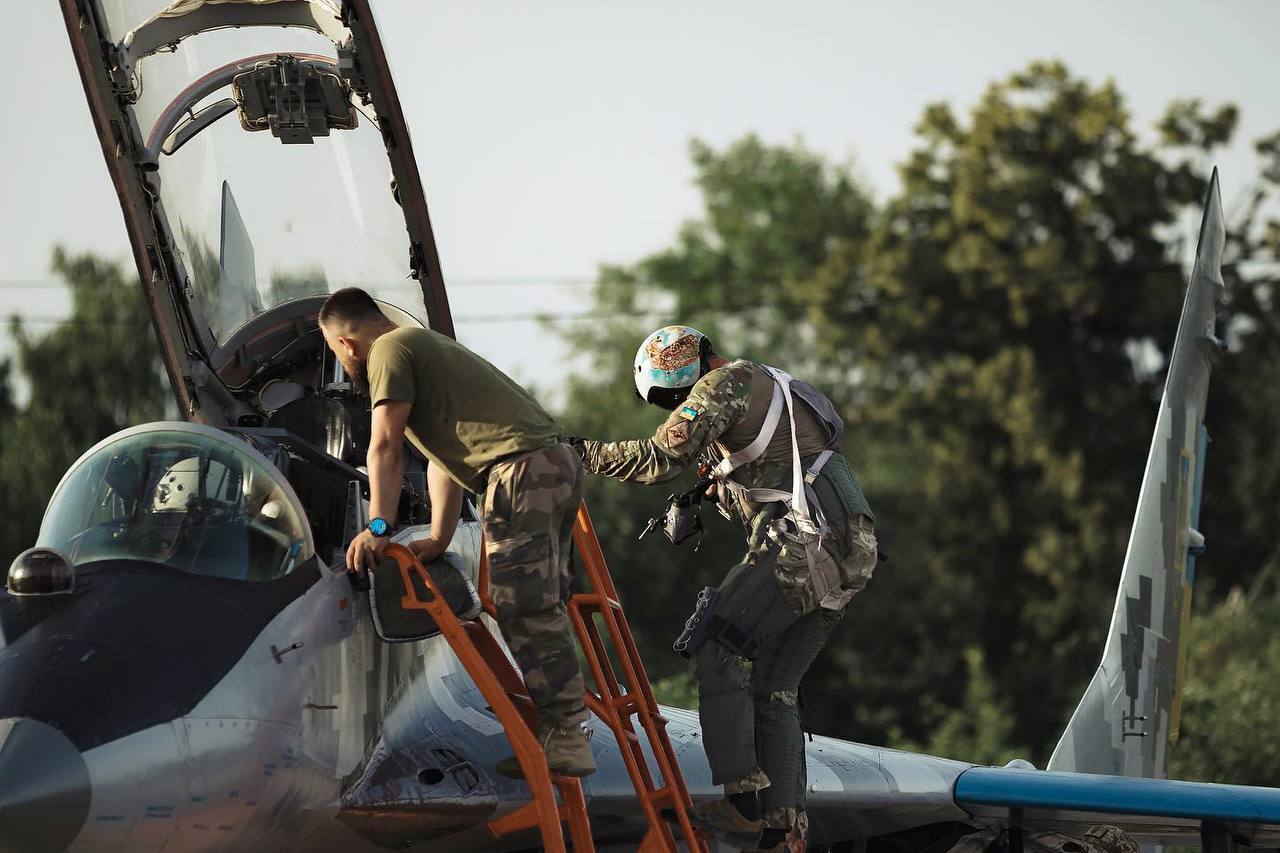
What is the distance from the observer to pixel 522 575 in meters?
5.88

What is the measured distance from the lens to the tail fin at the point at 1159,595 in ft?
32.9

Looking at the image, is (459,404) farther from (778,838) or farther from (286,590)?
(778,838)

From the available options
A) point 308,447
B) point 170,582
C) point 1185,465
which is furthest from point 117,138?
point 1185,465

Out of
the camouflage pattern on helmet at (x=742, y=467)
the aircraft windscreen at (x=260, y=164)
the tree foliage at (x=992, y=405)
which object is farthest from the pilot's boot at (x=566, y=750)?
the tree foliage at (x=992, y=405)

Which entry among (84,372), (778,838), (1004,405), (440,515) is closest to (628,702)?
(778,838)

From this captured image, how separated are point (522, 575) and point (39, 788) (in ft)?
5.76

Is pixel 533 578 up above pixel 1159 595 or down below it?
above

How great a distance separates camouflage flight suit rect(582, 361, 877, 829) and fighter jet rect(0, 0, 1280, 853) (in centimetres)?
68

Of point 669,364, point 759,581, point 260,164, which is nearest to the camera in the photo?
point 759,581

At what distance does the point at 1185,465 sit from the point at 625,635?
5.21m

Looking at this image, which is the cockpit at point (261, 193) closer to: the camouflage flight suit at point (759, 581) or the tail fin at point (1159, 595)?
the camouflage flight suit at point (759, 581)

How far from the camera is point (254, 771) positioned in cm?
543

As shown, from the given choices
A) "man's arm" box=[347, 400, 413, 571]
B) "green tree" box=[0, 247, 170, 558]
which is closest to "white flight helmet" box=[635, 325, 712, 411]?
"man's arm" box=[347, 400, 413, 571]

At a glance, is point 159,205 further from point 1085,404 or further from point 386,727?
point 1085,404
